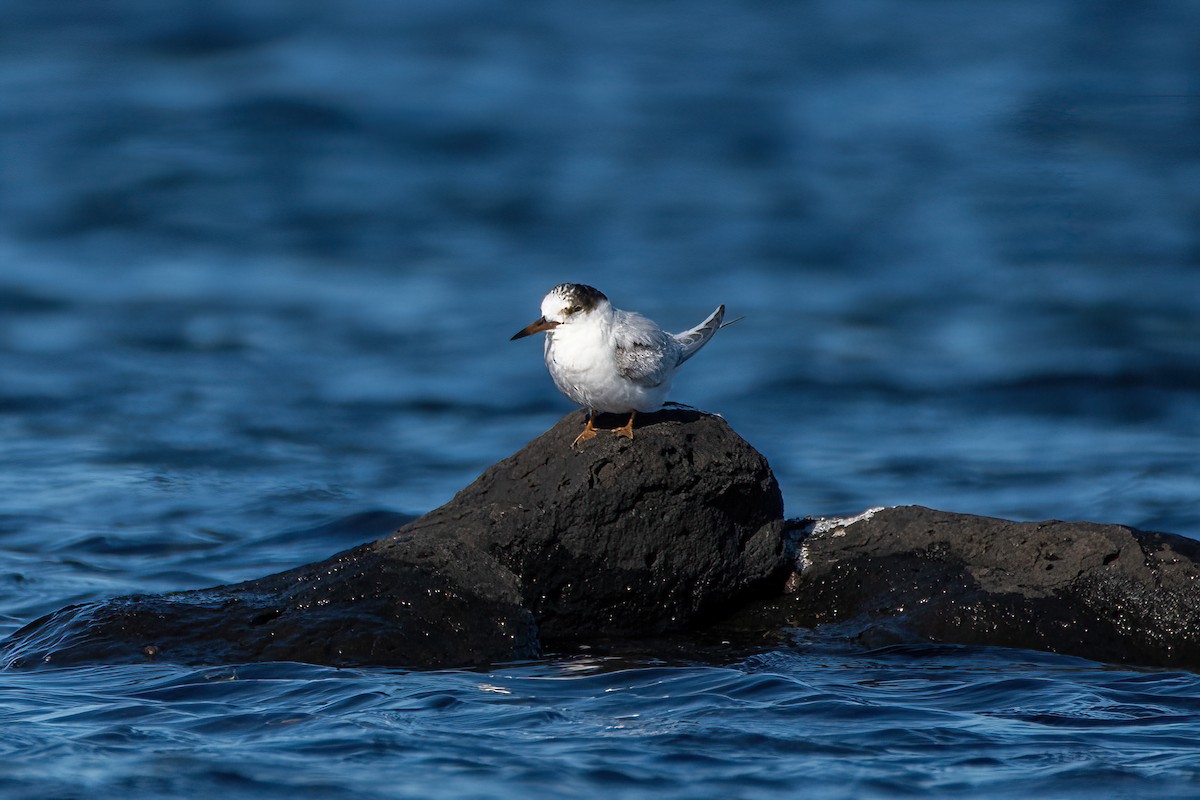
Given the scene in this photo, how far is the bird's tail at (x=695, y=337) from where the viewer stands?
6.82m

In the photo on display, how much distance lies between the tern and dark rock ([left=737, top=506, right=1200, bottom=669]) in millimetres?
1115

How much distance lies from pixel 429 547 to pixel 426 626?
422 millimetres

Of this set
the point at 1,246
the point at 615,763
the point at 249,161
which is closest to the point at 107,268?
the point at 1,246

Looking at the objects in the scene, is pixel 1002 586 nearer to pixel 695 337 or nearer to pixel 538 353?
pixel 695 337

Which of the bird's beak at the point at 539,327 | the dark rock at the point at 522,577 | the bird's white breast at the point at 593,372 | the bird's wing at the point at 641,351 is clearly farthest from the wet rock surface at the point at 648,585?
the bird's beak at the point at 539,327

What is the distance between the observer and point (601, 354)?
6.11 metres

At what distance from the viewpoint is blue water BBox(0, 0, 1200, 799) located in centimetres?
509

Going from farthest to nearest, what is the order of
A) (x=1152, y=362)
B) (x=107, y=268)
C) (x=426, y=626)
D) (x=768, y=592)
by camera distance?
(x=107, y=268) → (x=1152, y=362) → (x=768, y=592) → (x=426, y=626)

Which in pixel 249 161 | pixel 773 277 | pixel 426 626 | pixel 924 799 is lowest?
pixel 924 799

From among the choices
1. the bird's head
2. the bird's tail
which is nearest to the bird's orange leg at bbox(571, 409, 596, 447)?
the bird's head

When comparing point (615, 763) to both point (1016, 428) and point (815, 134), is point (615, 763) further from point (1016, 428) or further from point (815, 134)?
point (815, 134)

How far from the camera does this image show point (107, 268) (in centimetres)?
1538

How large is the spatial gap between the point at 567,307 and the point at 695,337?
3.12 ft

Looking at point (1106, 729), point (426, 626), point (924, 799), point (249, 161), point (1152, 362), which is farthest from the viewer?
point (249, 161)
